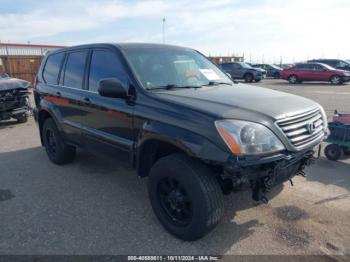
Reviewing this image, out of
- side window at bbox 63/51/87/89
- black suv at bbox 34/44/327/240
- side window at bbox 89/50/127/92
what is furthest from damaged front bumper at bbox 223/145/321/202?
side window at bbox 63/51/87/89

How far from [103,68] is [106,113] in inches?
22.9

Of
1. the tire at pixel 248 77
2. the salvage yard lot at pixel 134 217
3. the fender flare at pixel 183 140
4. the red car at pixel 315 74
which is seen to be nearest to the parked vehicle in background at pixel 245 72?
the tire at pixel 248 77

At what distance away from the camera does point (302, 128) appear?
2996mm

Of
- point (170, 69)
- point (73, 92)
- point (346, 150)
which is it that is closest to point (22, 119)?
point (73, 92)

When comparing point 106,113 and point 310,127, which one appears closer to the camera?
point 310,127

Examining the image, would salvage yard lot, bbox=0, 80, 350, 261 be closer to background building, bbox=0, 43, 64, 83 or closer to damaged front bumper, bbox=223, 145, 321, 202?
damaged front bumper, bbox=223, 145, 321, 202

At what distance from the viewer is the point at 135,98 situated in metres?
3.41

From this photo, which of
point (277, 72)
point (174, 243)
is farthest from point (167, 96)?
point (277, 72)

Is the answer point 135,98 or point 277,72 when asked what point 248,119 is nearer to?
point 135,98

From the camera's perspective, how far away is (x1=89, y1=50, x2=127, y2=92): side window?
12.1 feet

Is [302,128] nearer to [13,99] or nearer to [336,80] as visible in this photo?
[13,99]

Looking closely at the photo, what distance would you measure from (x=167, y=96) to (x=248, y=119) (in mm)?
917

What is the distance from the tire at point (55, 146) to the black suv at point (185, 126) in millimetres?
694

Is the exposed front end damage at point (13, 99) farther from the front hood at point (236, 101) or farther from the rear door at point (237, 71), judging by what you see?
the rear door at point (237, 71)
